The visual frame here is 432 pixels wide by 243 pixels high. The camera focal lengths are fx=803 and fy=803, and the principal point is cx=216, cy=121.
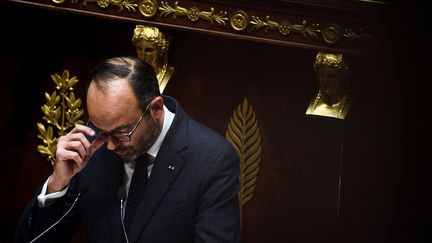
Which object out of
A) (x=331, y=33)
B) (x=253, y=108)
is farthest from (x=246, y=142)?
(x=331, y=33)

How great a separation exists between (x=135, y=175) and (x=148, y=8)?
40 cm

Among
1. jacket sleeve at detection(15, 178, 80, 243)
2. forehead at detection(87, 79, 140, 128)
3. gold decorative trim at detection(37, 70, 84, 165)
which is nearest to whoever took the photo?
forehead at detection(87, 79, 140, 128)

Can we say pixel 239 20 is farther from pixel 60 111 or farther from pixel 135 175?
pixel 60 111

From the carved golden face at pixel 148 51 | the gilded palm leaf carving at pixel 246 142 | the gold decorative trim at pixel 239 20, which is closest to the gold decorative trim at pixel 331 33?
the gold decorative trim at pixel 239 20

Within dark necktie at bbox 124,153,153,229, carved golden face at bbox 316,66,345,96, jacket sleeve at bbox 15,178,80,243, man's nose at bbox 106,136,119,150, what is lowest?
jacket sleeve at bbox 15,178,80,243

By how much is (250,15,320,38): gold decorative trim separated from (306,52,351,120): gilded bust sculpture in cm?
7

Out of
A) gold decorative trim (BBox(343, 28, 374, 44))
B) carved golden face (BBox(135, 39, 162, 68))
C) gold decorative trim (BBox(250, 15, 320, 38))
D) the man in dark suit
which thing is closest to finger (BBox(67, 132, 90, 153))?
the man in dark suit

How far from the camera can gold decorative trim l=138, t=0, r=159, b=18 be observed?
1781 mm

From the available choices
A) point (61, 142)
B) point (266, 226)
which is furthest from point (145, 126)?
point (266, 226)

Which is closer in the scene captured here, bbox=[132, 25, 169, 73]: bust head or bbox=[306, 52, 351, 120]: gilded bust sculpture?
bbox=[306, 52, 351, 120]: gilded bust sculpture

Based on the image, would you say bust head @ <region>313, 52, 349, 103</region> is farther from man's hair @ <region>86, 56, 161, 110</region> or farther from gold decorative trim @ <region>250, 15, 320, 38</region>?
man's hair @ <region>86, 56, 161, 110</region>

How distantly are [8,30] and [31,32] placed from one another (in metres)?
0.06

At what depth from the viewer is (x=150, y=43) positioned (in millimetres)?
1841

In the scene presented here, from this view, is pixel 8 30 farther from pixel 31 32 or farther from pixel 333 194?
pixel 333 194
